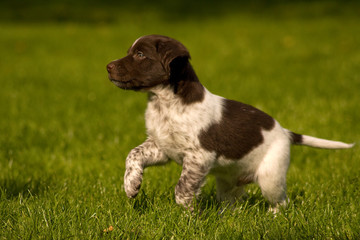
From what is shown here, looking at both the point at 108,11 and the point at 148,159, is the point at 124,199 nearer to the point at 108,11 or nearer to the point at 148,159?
the point at 148,159

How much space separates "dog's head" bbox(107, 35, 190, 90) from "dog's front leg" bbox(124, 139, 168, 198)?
500 mm

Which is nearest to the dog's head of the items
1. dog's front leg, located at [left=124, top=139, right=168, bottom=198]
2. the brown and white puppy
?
the brown and white puppy

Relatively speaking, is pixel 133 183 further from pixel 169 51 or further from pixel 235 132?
pixel 169 51

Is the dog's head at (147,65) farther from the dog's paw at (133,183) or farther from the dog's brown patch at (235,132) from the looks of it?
the dog's paw at (133,183)

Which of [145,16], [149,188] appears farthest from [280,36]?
[149,188]

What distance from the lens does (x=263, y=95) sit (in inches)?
333

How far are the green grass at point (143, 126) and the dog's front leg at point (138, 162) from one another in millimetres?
204

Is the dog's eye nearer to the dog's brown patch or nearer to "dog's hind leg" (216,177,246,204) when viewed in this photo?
the dog's brown patch

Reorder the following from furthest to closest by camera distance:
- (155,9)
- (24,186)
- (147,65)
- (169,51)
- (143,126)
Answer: (155,9) → (143,126) → (24,186) → (147,65) → (169,51)

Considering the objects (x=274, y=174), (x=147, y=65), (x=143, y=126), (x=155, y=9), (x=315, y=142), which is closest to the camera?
(x=147, y=65)

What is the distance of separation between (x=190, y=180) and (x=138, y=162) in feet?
1.39

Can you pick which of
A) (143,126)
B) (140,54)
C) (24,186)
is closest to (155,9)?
(143,126)

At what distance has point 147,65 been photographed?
356 centimetres

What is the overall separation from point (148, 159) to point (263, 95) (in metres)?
5.11
